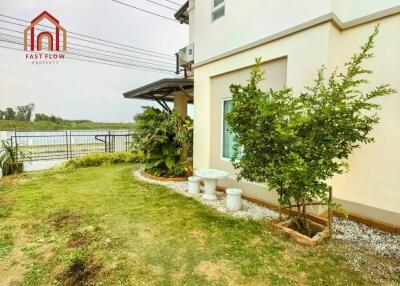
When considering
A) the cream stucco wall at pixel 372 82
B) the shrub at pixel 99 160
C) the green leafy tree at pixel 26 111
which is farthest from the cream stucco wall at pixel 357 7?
the green leafy tree at pixel 26 111

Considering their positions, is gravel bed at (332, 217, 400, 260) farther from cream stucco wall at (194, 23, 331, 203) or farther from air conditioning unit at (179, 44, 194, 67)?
air conditioning unit at (179, 44, 194, 67)

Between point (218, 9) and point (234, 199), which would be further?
point (218, 9)

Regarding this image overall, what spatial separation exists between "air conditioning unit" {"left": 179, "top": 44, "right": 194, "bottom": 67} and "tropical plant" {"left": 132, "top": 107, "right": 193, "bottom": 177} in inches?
130

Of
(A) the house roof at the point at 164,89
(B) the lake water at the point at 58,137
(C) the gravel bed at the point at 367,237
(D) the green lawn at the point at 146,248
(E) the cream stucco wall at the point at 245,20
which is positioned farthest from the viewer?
(B) the lake water at the point at 58,137

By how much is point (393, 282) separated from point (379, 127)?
8.13 feet

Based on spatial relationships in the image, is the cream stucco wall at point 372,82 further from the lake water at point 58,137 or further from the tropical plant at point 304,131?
the lake water at point 58,137

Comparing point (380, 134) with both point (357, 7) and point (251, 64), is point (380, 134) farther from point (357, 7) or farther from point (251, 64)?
point (251, 64)

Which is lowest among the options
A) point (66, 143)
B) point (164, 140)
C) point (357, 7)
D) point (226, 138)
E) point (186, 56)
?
point (66, 143)

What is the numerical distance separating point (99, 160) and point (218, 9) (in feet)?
26.7

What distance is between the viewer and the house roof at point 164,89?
739 centimetres

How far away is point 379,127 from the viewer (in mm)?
3980

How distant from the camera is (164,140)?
25.2ft

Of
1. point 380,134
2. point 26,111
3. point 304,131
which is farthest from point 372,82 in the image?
point 26,111

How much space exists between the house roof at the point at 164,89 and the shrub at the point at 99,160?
300 cm
